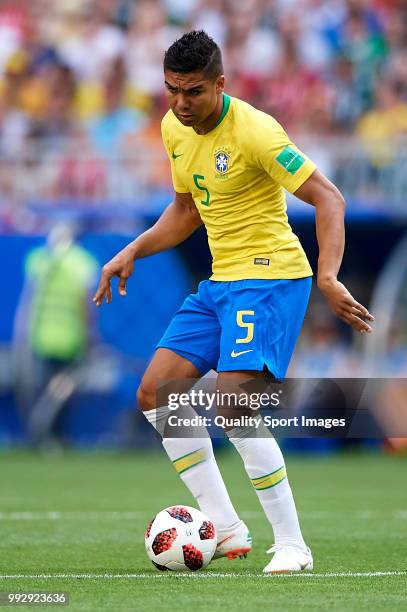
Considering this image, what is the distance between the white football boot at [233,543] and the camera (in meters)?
6.54

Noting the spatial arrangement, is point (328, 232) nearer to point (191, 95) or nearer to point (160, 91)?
point (191, 95)

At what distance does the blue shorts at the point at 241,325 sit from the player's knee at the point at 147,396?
0.71 feet

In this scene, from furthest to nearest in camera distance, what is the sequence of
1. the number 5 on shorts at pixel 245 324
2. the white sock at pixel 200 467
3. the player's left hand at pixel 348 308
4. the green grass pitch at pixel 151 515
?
the white sock at pixel 200 467 < the number 5 on shorts at pixel 245 324 < the player's left hand at pixel 348 308 < the green grass pitch at pixel 151 515

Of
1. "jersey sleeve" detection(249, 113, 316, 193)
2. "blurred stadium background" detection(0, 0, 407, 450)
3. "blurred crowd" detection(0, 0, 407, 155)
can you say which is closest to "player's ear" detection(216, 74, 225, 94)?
"jersey sleeve" detection(249, 113, 316, 193)

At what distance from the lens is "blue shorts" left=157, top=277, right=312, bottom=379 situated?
6.12 m

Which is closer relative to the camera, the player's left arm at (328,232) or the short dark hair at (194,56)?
the player's left arm at (328,232)

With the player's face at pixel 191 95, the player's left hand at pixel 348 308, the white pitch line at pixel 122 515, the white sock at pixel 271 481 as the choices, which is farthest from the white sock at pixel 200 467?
the white pitch line at pixel 122 515

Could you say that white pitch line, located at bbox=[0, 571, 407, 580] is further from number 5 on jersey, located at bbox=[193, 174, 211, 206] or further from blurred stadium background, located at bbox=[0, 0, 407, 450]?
blurred stadium background, located at bbox=[0, 0, 407, 450]

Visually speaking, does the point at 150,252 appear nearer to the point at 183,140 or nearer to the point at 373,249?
the point at 183,140

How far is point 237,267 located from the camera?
6309 mm

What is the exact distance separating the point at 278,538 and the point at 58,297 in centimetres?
885

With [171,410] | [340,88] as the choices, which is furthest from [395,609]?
[340,88]

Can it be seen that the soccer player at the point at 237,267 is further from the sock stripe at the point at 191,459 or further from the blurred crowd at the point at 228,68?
the blurred crowd at the point at 228,68

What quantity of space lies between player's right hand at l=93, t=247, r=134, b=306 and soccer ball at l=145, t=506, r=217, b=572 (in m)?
1.13
